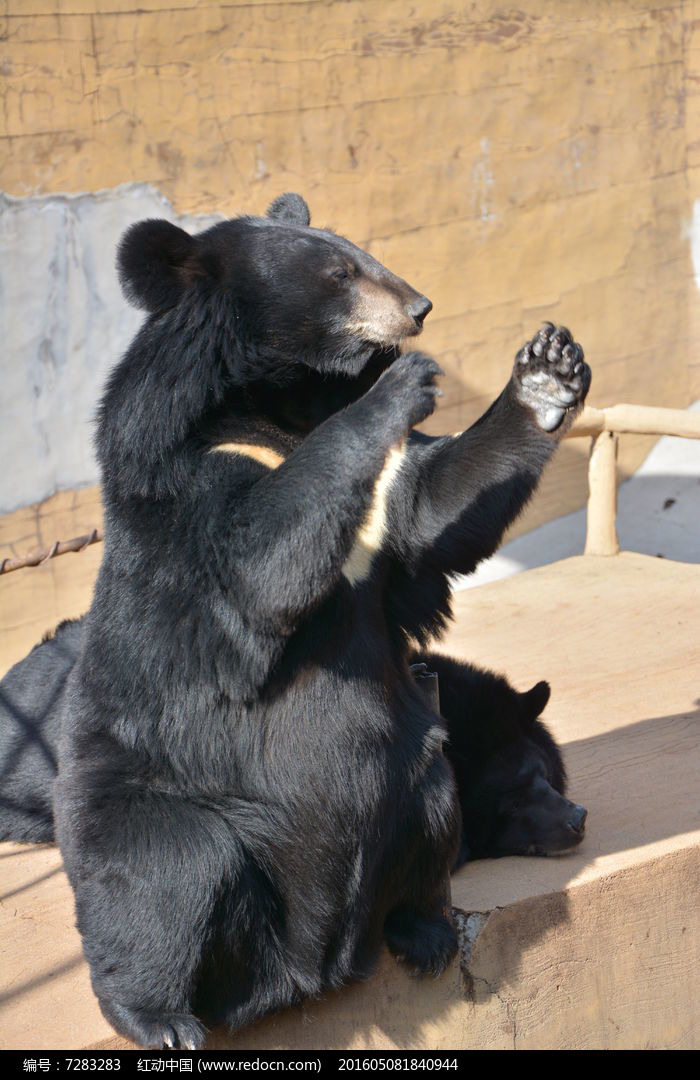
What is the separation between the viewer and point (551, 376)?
2.97 meters

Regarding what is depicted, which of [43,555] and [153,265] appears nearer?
[153,265]

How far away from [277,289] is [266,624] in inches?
34.1

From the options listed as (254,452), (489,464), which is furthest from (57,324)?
(489,464)

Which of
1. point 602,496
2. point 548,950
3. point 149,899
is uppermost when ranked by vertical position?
point 149,899

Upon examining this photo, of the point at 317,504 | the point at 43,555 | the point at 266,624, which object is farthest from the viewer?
the point at 43,555

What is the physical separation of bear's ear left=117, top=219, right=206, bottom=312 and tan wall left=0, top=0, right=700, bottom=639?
3090mm

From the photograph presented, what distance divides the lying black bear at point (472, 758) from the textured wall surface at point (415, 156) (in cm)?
190

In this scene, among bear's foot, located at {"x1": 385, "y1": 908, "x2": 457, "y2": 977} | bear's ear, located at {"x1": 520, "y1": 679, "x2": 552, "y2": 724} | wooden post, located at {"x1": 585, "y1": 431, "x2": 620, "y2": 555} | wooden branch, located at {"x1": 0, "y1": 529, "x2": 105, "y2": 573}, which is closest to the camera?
bear's foot, located at {"x1": 385, "y1": 908, "x2": 457, "y2": 977}

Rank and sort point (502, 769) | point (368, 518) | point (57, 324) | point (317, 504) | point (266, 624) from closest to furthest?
point (317, 504) → point (266, 624) → point (368, 518) → point (502, 769) → point (57, 324)

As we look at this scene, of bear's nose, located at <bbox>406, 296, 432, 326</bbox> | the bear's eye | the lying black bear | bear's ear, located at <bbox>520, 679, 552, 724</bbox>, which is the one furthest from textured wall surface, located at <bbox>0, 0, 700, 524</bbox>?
bear's nose, located at <bbox>406, 296, 432, 326</bbox>

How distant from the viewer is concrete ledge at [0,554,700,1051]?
3.05 metres

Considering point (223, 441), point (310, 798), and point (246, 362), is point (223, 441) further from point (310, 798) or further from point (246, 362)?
point (310, 798)

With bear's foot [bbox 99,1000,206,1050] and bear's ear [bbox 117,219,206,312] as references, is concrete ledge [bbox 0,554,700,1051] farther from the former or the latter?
bear's ear [bbox 117,219,206,312]

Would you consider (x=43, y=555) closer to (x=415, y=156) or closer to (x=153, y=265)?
(x=153, y=265)
